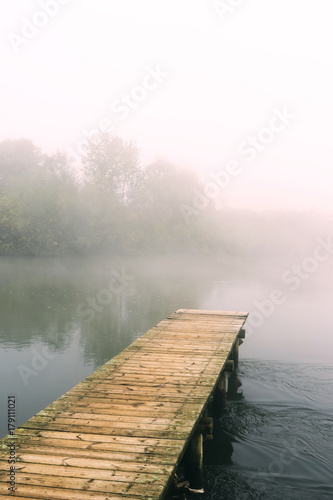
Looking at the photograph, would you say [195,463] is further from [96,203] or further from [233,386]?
[96,203]

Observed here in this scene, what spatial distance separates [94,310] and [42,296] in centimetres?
400

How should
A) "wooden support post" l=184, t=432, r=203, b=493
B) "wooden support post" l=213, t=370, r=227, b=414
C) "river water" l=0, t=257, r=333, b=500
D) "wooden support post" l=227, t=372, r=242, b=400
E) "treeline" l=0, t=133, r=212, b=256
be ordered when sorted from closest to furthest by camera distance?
"wooden support post" l=184, t=432, r=203, b=493 < "river water" l=0, t=257, r=333, b=500 < "wooden support post" l=213, t=370, r=227, b=414 < "wooden support post" l=227, t=372, r=242, b=400 < "treeline" l=0, t=133, r=212, b=256

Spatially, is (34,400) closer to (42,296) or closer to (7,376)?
(7,376)

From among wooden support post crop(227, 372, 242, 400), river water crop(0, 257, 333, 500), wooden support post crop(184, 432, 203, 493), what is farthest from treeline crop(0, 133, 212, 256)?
wooden support post crop(184, 432, 203, 493)

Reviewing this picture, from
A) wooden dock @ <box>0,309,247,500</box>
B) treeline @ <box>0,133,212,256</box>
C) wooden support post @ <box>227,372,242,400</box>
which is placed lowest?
wooden support post @ <box>227,372,242,400</box>

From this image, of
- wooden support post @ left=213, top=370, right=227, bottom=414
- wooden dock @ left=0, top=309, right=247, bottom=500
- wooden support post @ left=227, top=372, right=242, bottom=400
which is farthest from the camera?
wooden support post @ left=227, top=372, right=242, bottom=400

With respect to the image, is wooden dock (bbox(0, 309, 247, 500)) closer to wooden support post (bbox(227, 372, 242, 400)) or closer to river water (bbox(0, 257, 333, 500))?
wooden support post (bbox(227, 372, 242, 400))

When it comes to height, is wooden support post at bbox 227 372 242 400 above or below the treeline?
below

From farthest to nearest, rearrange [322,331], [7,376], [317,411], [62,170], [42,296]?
[62,170] → [42,296] → [322,331] → [7,376] → [317,411]

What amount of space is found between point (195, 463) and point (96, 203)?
4473cm

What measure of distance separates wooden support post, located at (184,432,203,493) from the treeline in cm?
4191

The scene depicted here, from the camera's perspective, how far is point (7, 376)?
31.0 feet

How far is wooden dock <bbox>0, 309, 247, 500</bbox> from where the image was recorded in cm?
356

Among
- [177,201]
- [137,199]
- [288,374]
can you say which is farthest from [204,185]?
[288,374]
